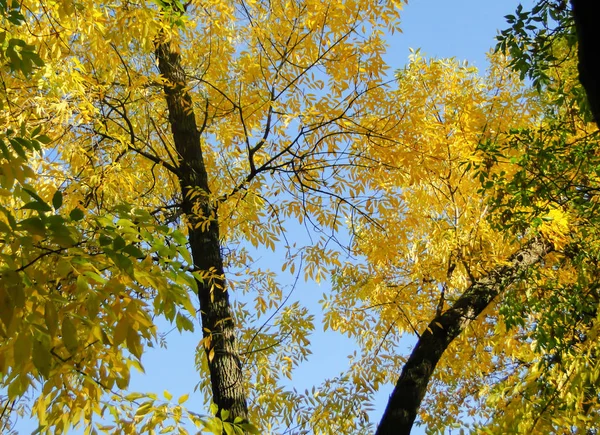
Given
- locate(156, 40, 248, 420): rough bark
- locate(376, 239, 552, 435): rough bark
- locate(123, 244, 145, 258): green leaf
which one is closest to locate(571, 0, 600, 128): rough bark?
locate(123, 244, 145, 258): green leaf

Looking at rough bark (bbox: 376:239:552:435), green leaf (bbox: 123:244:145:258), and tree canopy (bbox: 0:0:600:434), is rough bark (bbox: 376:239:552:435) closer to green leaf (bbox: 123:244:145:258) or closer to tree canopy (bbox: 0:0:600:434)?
tree canopy (bbox: 0:0:600:434)

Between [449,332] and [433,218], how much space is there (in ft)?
4.57

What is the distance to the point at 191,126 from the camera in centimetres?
477

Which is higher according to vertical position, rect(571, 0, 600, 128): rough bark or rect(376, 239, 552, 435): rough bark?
rect(376, 239, 552, 435): rough bark

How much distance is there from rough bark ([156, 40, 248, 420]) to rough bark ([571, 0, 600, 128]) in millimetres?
2800

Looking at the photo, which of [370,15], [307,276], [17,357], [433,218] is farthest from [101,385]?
[433,218]

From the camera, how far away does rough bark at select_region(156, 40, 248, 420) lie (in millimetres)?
3977

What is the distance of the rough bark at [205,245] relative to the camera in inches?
157

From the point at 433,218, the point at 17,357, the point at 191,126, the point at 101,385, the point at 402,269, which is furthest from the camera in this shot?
the point at 402,269

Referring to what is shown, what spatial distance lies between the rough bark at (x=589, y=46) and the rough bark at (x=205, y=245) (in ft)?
9.19

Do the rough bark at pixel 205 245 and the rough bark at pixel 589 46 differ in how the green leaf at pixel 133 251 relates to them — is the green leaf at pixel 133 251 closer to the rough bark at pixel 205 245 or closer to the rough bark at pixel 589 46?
the rough bark at pixel 589 46

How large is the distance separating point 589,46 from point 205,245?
3.39m

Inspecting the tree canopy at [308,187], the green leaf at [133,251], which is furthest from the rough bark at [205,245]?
the green leaf at [133,251]

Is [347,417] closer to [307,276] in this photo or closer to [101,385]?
[307,276]
